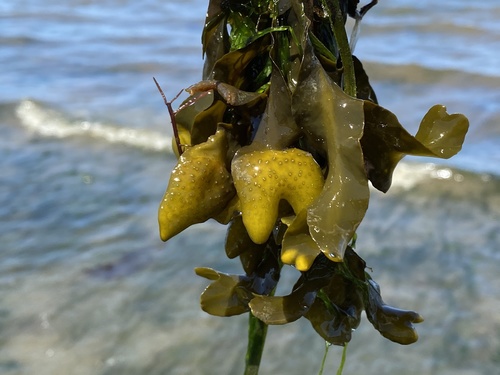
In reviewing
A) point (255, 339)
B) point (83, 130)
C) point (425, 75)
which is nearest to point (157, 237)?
point (83, 130)

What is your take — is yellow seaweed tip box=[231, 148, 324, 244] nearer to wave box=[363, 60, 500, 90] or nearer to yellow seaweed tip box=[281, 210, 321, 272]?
yellow seaweed tip box=[281, 210, 321, 272]

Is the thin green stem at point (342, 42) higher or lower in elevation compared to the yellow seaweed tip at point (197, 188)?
higher

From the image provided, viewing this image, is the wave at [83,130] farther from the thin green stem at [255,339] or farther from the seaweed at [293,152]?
the seaweed at [293,152]

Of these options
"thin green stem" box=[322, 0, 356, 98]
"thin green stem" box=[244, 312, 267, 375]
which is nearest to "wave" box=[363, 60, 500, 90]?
"thin green stem" box=[244, 312, 267, 375]

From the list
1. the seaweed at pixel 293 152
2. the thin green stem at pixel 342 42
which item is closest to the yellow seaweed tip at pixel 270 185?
the seaweed at pixel 293 152

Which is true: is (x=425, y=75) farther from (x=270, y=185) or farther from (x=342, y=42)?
(x=270, y=185)
